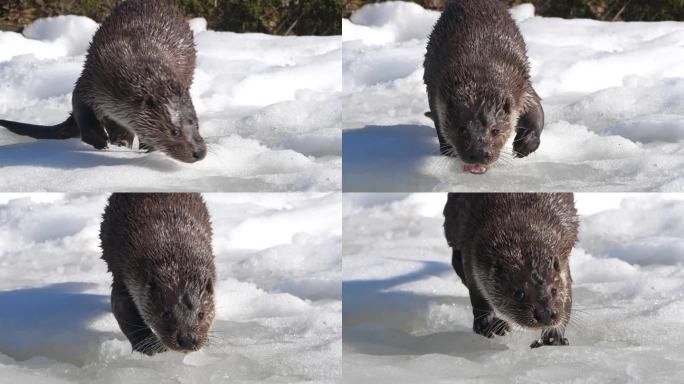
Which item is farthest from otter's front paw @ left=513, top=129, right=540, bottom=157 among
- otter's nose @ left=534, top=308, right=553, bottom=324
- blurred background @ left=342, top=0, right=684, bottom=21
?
blurred background @ left=342, top=0, right=684, bottom=21

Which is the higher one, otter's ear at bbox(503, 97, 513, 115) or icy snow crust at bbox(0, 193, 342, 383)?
otter's ear at bbox(503, 97, 513, 115)

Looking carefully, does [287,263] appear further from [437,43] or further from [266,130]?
[437,43]

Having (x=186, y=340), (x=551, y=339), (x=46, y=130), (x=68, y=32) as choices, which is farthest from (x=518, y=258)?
(x=68, y=32)

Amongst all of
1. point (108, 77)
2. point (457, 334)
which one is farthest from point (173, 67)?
point (457, 334)

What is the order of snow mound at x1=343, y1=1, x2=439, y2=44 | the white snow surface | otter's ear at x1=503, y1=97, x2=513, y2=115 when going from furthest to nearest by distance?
1. snow mound at x1=343, y1=1, x2=439, y2=44
2. otter's ear at x1=503, y1=97, x2=513, y2=115
3. the white snow surface

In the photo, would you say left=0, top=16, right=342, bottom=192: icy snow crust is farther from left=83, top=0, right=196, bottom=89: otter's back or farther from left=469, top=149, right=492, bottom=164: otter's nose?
left=469, top=149, right=492, bottom=164: otter's nose
